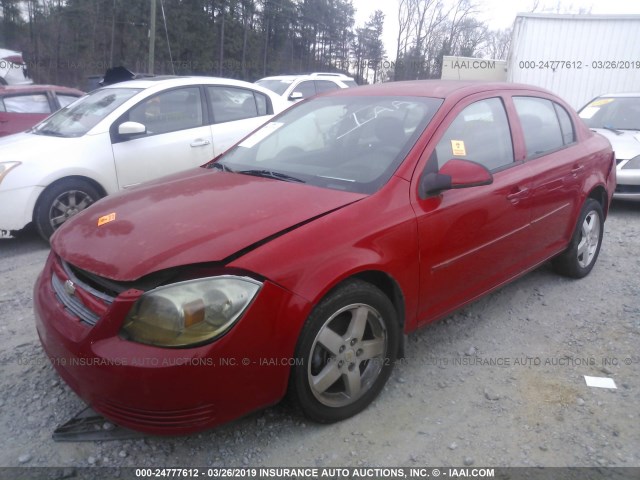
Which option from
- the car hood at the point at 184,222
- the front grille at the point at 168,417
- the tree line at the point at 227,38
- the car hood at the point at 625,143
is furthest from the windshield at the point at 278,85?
the tree line at the point at 227,38

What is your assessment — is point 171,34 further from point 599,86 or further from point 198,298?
point 198,298

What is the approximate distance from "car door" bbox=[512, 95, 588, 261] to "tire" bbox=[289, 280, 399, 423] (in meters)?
1.54

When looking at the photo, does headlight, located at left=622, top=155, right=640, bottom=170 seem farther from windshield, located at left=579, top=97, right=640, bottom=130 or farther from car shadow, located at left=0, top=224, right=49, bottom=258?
car shadow, located at left=0, top=224, right=49, bottom=258

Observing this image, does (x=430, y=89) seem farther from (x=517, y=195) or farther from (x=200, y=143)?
(x=200, y=143)

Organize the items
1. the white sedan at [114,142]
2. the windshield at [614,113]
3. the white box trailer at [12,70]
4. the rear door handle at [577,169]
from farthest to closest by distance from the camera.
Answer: the white box trailer at [12,70] → the windshield at [614,113] → the white sedan at [114,142] → the rear door handle at [577,169]

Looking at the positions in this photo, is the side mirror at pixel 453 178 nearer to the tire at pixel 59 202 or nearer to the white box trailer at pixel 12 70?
the tire at pixel 59 202

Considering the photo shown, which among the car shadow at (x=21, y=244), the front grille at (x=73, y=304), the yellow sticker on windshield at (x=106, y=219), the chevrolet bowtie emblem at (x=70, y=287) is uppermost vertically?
the yellow sticker on windshield at (x=106, y=219)

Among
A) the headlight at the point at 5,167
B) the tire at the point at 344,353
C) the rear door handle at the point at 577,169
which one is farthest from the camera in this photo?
the headlight at the point at 5,167

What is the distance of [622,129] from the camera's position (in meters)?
7.11

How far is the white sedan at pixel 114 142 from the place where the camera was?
4672 mm

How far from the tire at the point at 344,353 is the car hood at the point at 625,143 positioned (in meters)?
5.21

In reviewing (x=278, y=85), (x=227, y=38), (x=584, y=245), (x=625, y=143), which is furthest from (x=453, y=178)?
(x=227, y=38)

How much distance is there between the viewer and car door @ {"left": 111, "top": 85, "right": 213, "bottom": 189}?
5.22 metres

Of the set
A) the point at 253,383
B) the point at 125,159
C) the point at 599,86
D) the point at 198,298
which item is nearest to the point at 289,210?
the point at 198,298
